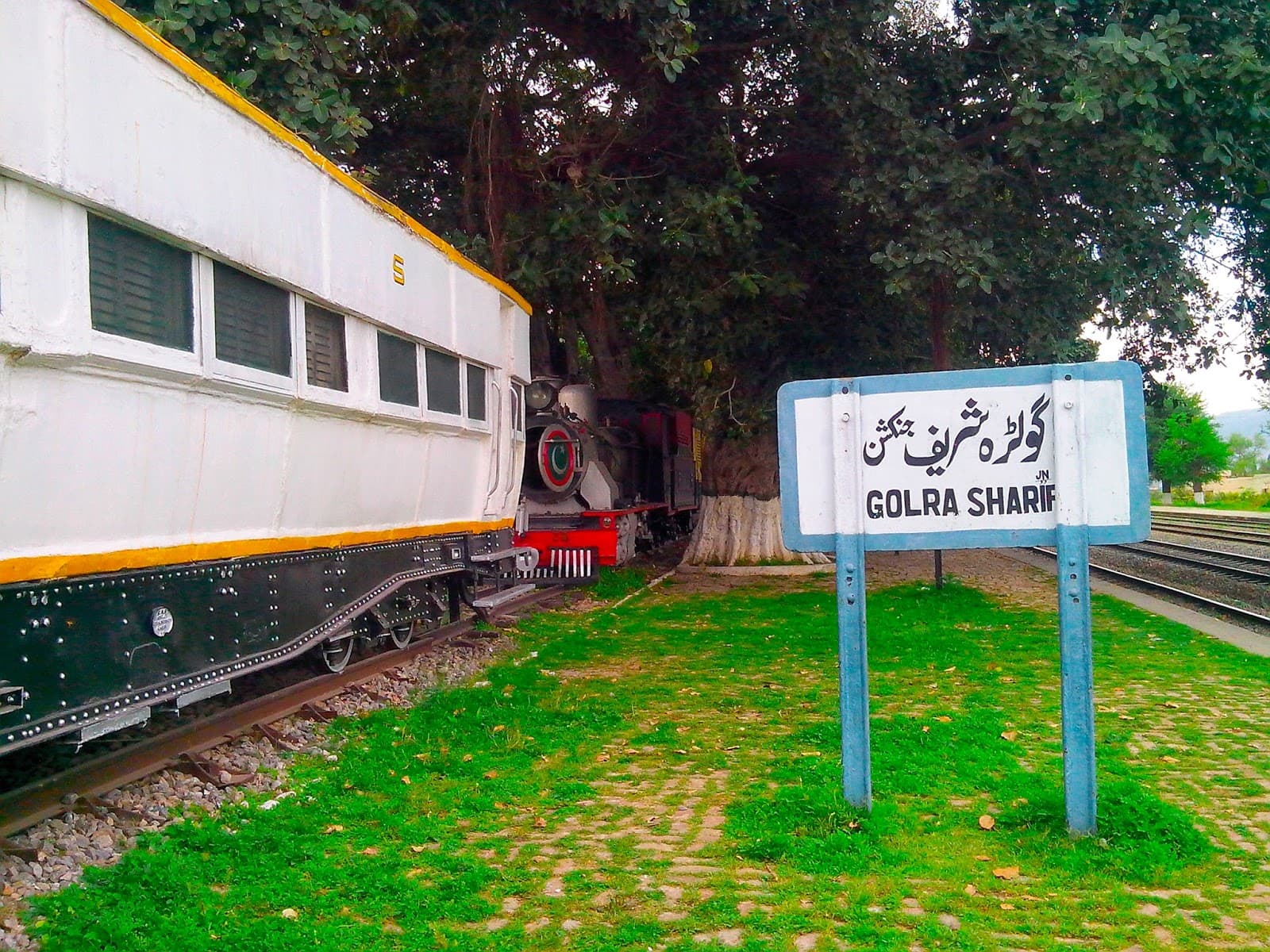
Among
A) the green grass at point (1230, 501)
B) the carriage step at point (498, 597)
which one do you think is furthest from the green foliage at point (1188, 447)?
the carriage step at point (498, 597)

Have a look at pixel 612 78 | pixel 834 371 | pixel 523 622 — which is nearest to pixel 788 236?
pixel 834 371

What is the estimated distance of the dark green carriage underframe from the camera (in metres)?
3.71

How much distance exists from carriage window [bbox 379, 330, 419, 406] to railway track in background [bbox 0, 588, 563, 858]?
78.2 inches

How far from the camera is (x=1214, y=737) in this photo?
5922mm

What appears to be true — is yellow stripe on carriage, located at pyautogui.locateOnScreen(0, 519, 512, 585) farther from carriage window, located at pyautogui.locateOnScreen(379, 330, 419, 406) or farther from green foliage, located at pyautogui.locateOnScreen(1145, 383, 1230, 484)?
green foliage, located at pyautogui.locateOnScreen(1145, 383, 1230, 484)

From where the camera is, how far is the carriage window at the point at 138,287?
12.9ft

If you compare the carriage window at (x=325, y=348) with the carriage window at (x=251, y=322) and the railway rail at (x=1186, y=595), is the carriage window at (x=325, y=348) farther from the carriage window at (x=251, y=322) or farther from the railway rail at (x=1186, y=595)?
the railway rail at (x=1186, y=595)

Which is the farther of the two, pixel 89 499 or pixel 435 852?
pixel 435 852

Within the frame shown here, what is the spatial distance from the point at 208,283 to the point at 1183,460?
7214cm

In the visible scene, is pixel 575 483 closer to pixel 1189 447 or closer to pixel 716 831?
pixel 716 831

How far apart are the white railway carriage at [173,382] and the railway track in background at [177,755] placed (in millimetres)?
453

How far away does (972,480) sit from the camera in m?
4.49

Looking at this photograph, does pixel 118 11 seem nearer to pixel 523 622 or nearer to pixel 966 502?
pixel 966 502

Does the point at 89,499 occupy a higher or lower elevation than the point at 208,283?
lower
